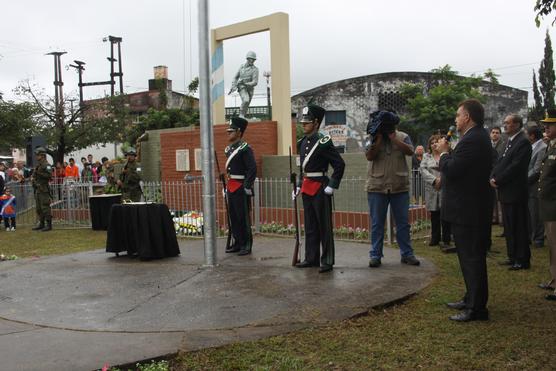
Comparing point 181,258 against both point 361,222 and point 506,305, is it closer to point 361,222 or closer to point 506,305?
point 361,222

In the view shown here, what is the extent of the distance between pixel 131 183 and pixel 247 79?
13.2 feet

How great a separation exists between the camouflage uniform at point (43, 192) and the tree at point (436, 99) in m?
23.8

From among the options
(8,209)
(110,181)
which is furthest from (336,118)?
(8,209)

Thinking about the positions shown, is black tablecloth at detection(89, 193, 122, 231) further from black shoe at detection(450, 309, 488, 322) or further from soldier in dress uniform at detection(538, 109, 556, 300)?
black shoe at detection(450, 309, 488, 322)

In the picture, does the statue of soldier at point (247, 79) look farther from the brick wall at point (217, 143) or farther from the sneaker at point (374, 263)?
the sneaker at point (374, 263)

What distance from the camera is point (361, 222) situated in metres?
9.94

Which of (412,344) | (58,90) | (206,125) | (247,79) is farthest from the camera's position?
(58,90)

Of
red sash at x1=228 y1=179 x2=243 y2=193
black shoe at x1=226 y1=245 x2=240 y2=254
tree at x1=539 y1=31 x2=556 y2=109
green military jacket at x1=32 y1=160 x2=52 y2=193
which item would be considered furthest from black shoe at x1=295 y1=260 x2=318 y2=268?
tree at x1=539 y1=31 x2=556 y2=109

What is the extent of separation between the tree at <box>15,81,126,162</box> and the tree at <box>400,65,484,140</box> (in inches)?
699

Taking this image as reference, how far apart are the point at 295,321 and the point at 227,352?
2.58ft

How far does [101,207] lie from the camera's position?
12.7 metres

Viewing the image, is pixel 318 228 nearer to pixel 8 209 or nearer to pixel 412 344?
pixel 412 344

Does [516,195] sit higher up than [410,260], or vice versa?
[516,195]

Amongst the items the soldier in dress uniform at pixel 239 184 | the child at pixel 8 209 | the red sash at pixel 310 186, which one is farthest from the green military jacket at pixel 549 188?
the child at pixel 8 209
